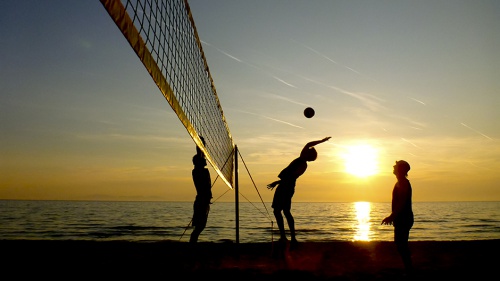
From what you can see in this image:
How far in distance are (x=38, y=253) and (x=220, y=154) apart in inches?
162

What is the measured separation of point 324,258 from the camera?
659 centimetres

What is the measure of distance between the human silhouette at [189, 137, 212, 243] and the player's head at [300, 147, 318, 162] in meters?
1.91

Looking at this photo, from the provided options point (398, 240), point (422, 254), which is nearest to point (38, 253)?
point (398, 240)

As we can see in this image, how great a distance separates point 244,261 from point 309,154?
241 cm

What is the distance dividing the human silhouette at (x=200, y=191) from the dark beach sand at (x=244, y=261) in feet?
1.56

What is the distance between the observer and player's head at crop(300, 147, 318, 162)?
7445mm

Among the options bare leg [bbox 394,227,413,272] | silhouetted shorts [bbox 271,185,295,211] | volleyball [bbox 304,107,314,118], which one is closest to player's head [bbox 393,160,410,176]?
bare leg [bbox 394,227,413,272]

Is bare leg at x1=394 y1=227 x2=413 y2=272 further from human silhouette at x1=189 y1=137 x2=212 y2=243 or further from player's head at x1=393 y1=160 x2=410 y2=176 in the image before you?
human silhouette at x1=189 y1=137 x2=212 y2=243

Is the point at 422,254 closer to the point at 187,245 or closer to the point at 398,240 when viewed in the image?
the point at 398,240

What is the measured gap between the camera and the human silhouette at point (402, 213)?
518cm

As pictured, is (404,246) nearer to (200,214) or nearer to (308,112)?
(200,214)

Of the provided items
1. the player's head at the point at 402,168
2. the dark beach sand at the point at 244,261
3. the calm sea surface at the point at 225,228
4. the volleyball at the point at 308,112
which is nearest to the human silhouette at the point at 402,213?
the player's head at the point at 402,168

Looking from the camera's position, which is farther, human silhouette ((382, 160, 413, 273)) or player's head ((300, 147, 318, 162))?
player's head ((300, 147, 318, 162))

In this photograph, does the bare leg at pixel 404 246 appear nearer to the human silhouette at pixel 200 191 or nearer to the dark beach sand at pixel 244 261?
the dark beach sand at pixel 244 261
